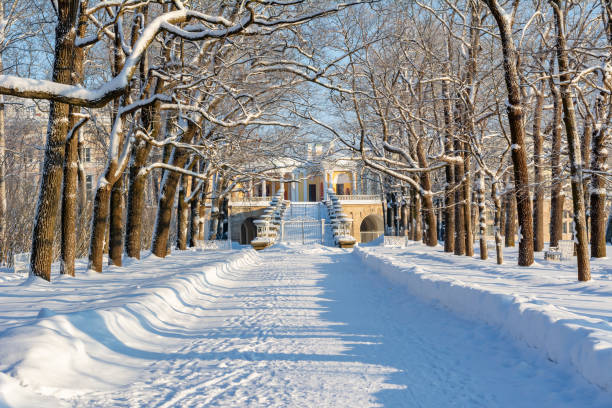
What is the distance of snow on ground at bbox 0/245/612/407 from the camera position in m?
4.30

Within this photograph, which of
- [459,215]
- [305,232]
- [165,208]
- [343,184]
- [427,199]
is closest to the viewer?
[165,208]

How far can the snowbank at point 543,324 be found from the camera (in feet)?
14.4

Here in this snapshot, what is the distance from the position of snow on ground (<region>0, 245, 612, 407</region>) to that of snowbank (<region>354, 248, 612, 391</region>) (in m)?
0.13

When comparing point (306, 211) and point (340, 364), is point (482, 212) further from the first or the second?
point (306, 211)

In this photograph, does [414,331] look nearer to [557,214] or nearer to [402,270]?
[402,270]

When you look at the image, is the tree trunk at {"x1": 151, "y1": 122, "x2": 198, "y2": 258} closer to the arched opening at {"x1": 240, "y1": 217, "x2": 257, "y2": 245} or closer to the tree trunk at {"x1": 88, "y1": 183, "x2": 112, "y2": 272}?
the tree trunk at {"x1": 88, "y1": 183, "x2": 112, "y2": 272}

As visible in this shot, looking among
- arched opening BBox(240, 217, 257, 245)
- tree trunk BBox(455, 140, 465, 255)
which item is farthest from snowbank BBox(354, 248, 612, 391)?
arched opening BBox(240, 217, 257, 245)

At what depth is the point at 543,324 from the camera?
5523 millimetres

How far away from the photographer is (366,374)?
4922 mm

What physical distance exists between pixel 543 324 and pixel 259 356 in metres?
2.97

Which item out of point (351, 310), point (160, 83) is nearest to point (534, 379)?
point (351, 310)

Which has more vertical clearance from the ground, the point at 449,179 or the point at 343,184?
the point at 343,184

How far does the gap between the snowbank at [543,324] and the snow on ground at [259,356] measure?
0.13m

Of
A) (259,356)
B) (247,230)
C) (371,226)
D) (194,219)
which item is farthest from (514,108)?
(247,230)
